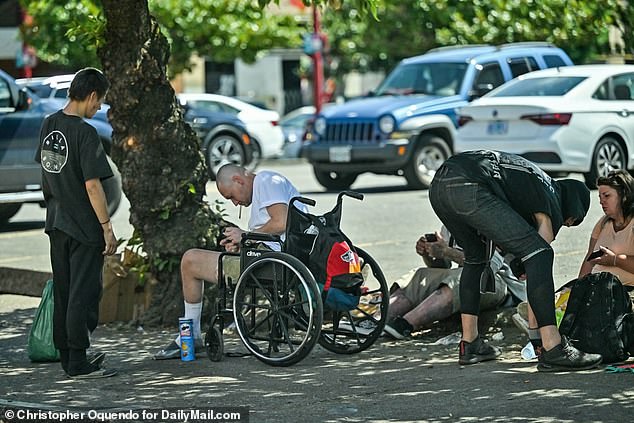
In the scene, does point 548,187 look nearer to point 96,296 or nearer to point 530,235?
point 530,235

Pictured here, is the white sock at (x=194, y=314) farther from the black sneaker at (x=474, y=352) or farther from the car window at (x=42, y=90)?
the car window at (x=42, y=90)

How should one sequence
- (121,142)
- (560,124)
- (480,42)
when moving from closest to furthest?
(121,142) < (560,124) < (480,42)

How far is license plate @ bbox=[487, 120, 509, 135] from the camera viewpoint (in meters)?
16.1

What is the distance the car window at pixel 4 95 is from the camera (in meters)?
14.3

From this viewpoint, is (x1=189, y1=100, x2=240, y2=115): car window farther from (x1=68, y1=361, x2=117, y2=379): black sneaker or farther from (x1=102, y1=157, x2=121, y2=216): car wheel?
(x1=68, y1=361, x2=117, y2=379): black sneaker

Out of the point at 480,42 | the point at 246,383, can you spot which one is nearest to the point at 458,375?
the point at 246,383

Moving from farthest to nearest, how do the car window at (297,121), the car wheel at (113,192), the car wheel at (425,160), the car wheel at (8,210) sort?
the car window at (297,121)
the car wheel at (425,160)
the car wheel at (8,210)
the car wheel at (113,192)

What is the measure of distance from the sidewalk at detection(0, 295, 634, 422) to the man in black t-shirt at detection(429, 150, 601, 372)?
0.68ft

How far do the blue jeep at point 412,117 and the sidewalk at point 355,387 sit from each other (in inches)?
375

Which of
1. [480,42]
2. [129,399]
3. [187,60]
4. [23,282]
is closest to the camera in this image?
[129,399]

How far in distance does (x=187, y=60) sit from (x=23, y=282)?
2266 cm

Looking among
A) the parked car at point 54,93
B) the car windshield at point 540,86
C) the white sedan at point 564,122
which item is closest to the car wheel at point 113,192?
the parked car at point 54,93

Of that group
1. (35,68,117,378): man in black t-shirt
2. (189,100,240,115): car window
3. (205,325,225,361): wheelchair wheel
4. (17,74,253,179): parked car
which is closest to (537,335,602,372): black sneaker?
(205,325,225,361): wheelchair wheel

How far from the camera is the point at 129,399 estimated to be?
22.0 ft
